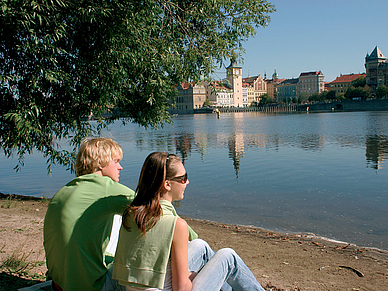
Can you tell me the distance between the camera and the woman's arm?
1.78m

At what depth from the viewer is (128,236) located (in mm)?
1892

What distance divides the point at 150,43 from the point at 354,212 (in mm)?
4883

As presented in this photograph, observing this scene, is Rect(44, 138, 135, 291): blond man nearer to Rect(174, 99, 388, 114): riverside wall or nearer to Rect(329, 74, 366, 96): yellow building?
Rect(174, 99, 388, 114): riverside wall

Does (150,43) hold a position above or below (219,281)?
above

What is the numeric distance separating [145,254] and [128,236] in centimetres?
13

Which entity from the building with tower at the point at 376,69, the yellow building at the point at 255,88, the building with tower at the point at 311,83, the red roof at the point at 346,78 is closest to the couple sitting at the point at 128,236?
the building with tower at the point at 376,69

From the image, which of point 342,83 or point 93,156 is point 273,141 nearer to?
point 93,156

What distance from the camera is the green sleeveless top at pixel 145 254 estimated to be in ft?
5.92

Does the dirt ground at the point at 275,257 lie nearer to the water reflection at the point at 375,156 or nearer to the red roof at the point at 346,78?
the water reflection at the point at 375,156

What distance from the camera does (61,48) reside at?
20.6 ft

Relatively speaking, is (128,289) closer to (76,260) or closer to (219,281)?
(76,260)

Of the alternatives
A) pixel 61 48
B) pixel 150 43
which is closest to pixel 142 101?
pixel 150 43

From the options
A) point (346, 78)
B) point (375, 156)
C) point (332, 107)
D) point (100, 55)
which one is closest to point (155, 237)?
point (100, 55)

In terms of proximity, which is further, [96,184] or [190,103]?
[190,103]
